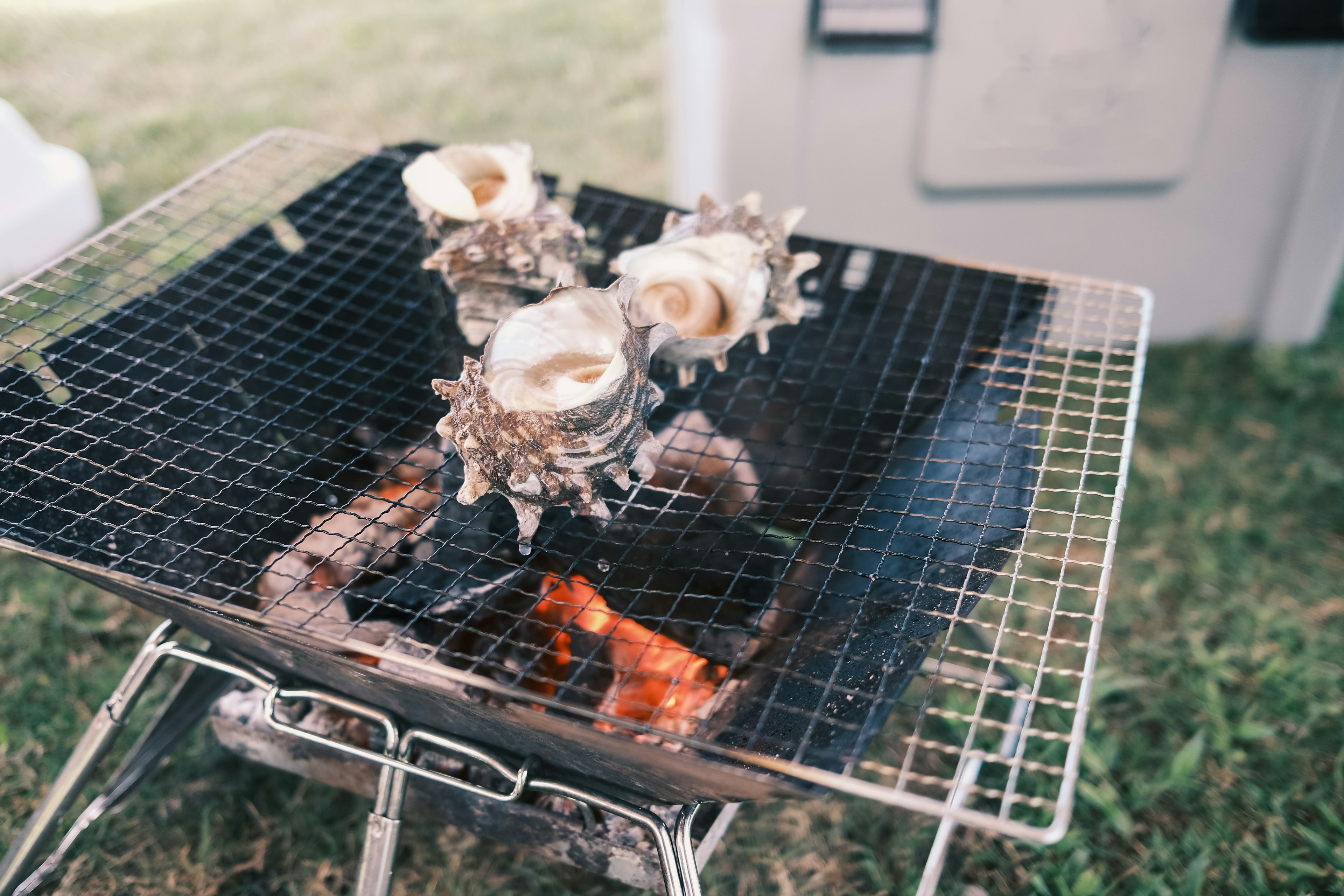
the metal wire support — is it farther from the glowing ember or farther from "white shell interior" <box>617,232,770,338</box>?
"white shell interior" <box>617,232,770,338</box>

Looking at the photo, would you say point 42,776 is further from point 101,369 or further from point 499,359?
point 499,359

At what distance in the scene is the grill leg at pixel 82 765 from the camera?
145 centimetres

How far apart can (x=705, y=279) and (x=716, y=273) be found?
19 mm

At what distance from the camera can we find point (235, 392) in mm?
1447

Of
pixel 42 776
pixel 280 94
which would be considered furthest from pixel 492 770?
pixel 280 94

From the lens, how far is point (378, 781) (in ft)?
5.17

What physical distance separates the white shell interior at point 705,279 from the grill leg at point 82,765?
89cm

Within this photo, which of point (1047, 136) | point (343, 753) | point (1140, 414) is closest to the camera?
point (343, 753)

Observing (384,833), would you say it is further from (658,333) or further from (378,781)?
(658,333)

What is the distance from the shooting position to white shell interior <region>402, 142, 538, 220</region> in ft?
4.52

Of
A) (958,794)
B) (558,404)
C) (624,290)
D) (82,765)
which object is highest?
(624,290)

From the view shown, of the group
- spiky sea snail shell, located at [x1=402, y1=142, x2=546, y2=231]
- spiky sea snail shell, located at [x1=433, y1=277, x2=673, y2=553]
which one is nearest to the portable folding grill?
spiky sea snail shell, located at [x1=433, y1=277, x2=673, y2=553]

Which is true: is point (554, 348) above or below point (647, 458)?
above

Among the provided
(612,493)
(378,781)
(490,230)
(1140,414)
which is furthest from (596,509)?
(1140,414)
